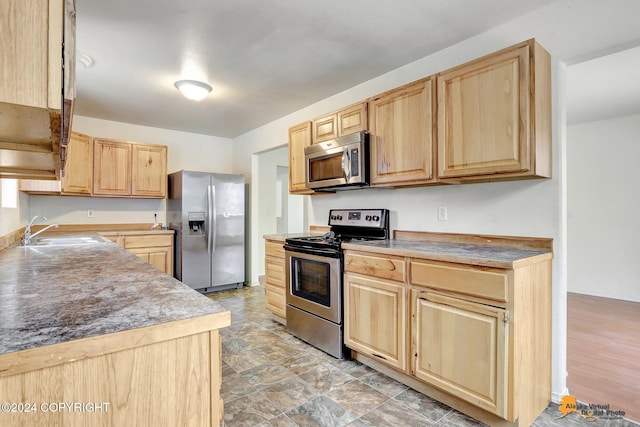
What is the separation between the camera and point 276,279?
335 centimetres

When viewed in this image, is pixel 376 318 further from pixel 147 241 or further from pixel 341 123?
pixel 147 241

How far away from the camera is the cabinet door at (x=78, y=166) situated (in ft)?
12.7

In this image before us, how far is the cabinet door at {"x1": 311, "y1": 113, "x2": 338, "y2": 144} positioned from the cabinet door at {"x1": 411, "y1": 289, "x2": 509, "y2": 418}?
5.44 ft

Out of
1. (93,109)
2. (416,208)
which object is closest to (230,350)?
(416,208)

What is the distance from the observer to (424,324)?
6.45 ft

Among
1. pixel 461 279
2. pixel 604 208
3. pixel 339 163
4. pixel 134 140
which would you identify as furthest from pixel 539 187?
pixel 134 140

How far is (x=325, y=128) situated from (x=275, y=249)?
128 cm

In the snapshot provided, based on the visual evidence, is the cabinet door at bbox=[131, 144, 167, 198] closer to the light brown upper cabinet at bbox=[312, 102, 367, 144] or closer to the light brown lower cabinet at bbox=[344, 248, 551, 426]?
the light brown upper cabinet at bbox=[312, 102, 367, 144]

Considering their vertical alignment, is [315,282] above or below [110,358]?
below

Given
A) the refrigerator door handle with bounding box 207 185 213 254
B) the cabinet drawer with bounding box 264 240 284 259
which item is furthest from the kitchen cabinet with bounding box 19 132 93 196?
the cabinet drawer with bounding box 264 240 284 259

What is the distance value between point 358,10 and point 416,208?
4.92 ft

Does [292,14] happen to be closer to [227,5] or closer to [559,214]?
[227,5]

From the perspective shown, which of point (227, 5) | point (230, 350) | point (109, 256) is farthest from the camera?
point (230, 350)

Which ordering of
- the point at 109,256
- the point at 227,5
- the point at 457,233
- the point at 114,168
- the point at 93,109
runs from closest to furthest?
the point at 109,256 < the point at 227,5 < the point at 457,233 < the point at 93,109 < the point at 114,168
